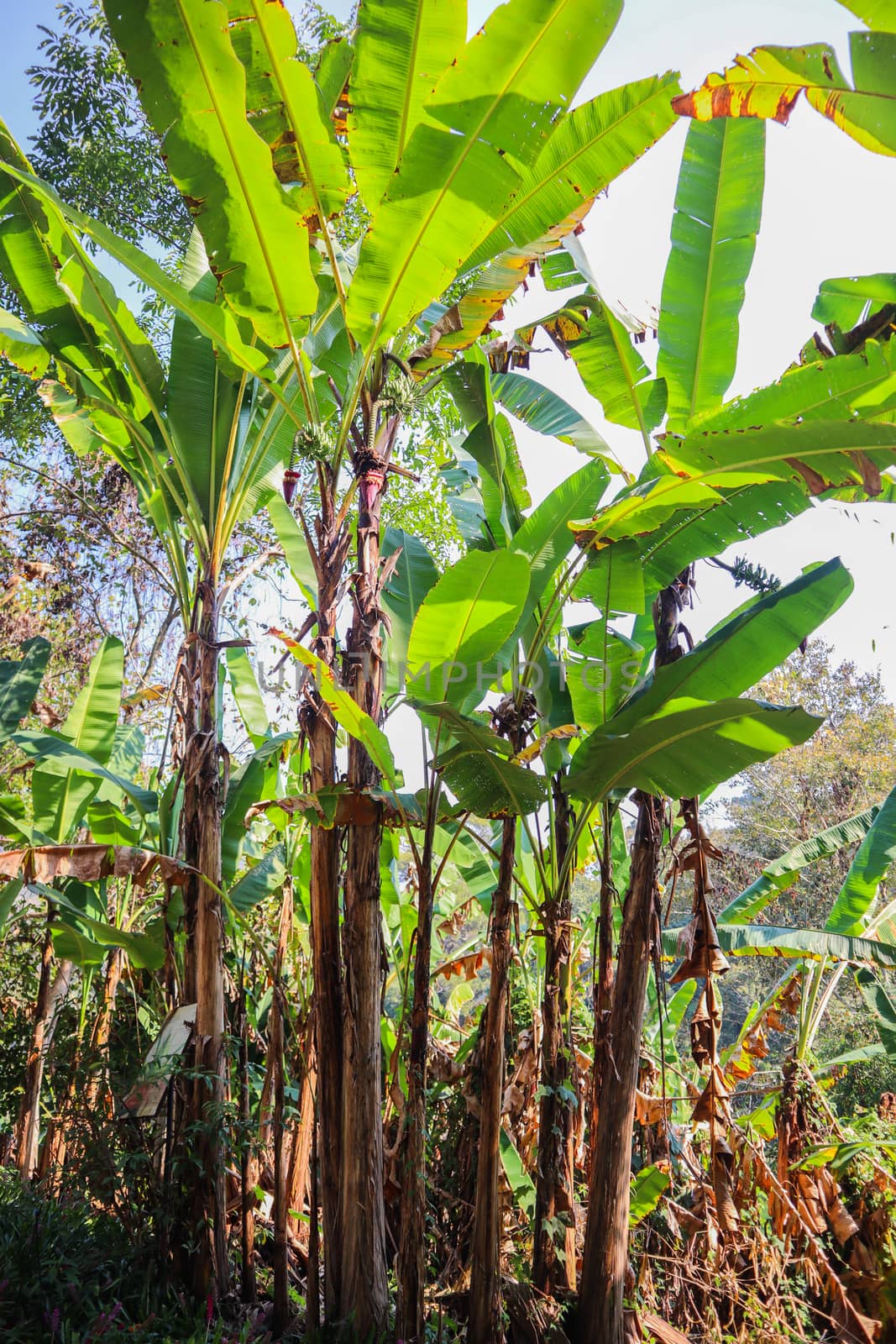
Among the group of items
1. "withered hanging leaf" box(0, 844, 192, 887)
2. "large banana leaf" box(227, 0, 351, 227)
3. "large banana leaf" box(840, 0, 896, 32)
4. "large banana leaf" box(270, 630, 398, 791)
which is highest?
"large banana leaf" box(227, 0, 351, 227)

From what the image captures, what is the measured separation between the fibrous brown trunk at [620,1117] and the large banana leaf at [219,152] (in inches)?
88.7

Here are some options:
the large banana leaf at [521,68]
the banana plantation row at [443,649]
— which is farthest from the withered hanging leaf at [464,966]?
the large banana leaf at [521,68]

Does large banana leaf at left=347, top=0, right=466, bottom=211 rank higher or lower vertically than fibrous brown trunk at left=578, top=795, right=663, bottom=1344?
higher

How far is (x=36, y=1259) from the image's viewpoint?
2.70 meters

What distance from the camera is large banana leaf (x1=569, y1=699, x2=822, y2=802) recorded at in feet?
7.43

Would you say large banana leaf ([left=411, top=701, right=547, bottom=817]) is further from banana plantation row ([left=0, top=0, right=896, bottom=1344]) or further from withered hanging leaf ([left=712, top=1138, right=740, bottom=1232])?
withered hanging leaf ([left=712, top=1138, right=740, bottom=1232])

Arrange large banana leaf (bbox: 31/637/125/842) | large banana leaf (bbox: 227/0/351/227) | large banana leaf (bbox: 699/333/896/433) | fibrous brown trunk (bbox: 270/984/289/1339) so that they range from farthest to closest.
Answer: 1. large banana leaf (bbox: 31/637/125/842)
2. fibrous brown trunk (bbox: 270/984/289/1339)
3. large banana leaf (bbox: 699/333/896/433)
4. large banana leaf (bbox: 227/0/351/227)

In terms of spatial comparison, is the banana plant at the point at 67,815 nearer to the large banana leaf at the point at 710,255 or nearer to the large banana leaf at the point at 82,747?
the large banana leaf at the point at 82,747

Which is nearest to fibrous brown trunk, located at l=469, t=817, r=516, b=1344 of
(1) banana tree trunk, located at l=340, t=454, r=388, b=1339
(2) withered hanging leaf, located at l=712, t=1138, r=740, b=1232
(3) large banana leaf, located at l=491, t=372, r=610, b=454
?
(1) banana tree trunk, located at l=340, t=454, r=388, b=1339

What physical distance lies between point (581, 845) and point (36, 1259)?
2659 millimetres

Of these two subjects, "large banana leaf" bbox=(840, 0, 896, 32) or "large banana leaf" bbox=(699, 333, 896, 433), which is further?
"large banana leaf" bbox=(699, 333, 896, 433)

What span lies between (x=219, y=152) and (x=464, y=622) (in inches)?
60.2

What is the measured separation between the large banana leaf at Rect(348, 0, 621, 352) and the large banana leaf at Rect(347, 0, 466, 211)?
0.52 ft

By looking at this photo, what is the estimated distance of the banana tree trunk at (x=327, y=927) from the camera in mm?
2451
